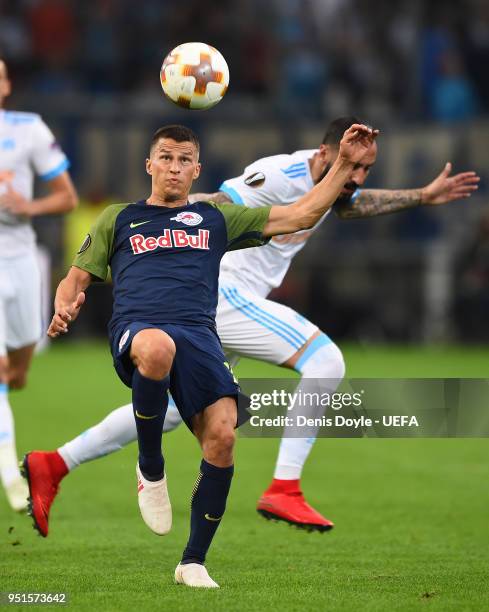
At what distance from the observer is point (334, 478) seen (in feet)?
32.4

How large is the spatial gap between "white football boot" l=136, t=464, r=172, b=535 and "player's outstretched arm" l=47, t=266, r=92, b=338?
833mm

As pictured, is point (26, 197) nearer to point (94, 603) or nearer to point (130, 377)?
point (130, 377)

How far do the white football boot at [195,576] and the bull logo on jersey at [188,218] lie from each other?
5.13 ft

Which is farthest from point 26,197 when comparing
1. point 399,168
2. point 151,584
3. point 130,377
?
point 399,168

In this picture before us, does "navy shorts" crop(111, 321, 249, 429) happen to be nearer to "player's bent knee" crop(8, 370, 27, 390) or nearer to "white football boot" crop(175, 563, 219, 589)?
"white football boot" crop(175, 563, 219, 589)

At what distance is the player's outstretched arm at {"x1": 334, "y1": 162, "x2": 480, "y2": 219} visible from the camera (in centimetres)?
791

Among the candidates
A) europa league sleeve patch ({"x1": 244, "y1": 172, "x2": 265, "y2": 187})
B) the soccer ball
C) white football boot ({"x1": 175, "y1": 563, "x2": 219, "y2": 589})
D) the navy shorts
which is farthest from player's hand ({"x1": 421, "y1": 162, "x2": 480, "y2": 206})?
white football boot ({"x1": 175, "y1": 563, "x2": 219, "y2": 589})

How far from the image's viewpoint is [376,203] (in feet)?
26.2

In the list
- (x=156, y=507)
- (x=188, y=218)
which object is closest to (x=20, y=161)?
(x=188, y=218)

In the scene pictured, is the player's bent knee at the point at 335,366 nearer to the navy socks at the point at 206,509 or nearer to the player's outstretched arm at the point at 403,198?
the player's outstretched arm at the point at 403,198

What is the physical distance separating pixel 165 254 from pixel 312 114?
14241mm

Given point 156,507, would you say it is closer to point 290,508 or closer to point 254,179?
point 290,508

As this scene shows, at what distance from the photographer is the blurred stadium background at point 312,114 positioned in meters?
20.1

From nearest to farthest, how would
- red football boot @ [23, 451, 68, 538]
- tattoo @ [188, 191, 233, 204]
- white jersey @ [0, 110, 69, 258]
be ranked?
1. tattoo @ [188, 191, 233, 204]
2. red football boot @ [23, 451, 68, 538]
3. white jersey @ [0, 110, 69, 258]
